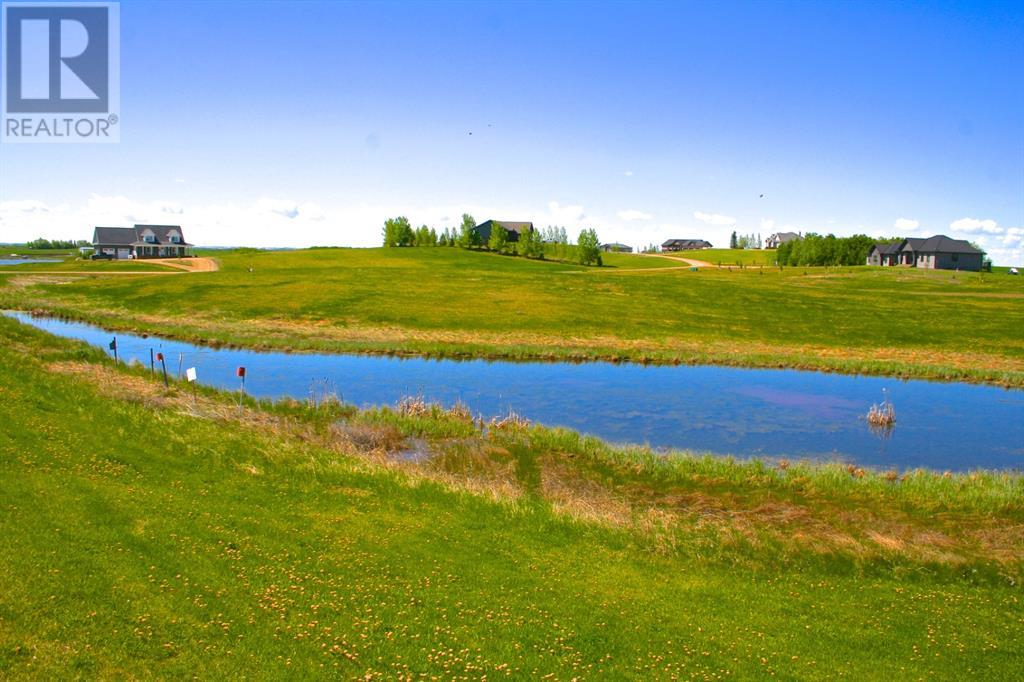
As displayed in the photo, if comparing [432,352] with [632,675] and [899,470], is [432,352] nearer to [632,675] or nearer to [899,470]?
[899,470]

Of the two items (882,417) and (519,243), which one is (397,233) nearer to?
(519,243)

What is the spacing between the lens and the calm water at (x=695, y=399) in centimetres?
3441

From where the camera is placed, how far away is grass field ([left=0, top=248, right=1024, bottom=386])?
5934cm

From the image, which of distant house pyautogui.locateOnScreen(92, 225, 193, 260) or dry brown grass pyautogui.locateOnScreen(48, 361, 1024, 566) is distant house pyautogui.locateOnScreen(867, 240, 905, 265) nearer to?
dry brown grass pyautogui.locateOnScreen(48, 361, 1024, 566)

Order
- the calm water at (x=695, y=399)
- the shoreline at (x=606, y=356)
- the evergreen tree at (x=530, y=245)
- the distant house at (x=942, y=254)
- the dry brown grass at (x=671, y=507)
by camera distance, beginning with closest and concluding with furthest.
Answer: the dry brown grass at (x=671, y=507)
the calm water at (x=695, y=399)
the shoreline at (x=606, y=356)
the distant house at (x=942, y=254)
the evergreen tree at (x=530, y=245)

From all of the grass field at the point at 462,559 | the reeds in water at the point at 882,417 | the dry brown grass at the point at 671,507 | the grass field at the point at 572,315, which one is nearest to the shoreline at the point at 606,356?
the grass field at the point at 572,315

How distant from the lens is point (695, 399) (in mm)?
43656

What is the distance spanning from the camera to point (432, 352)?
57531 millimetres

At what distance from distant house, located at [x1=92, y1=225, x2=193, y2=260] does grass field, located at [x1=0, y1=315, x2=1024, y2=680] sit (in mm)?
164443

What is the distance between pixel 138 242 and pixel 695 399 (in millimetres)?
173750

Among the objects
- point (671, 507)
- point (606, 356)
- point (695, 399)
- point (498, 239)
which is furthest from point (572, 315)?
point (498, 239)

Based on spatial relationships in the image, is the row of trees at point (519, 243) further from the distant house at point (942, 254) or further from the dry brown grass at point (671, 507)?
the dry brown grass at point (671, 507)

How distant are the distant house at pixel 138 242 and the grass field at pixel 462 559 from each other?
16444 centimetres

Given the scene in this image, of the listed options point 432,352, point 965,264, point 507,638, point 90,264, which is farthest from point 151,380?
point 965,264
